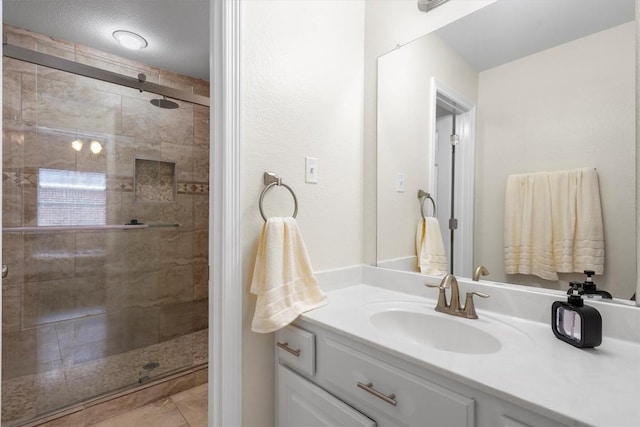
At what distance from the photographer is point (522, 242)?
1.02m

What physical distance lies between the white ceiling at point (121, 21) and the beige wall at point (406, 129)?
126cm

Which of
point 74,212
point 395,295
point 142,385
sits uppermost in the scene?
point 74,212

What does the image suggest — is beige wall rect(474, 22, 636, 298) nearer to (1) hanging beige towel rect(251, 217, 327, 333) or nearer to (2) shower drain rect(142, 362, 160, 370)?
(1) hanging beige towel rect(251, 217, 327, 333)

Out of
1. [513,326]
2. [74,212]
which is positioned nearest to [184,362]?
[74,212]

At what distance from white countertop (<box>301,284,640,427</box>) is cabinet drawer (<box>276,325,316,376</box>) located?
3.6 inches

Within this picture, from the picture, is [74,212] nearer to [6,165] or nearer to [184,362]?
[6,165]

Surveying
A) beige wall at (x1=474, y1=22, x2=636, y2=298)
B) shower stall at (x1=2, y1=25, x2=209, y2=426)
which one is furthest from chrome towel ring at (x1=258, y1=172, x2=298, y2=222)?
shower stall at (x1=2, y1=25, x2=209, y2=426)

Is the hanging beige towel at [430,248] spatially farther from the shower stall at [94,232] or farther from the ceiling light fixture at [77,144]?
the ceiling light fixture at [77,144]

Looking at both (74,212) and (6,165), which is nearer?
(6,165)

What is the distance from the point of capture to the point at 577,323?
745 millimetres

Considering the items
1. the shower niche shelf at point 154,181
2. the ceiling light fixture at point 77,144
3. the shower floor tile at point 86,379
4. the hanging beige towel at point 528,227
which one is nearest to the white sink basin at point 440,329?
the hanging beige towel at point 528,227

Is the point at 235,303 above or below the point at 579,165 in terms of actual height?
below

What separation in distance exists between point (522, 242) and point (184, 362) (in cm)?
218

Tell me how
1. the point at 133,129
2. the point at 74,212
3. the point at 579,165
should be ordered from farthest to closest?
the point at 133,129 < the point at 74,212 < the point at 579,165
